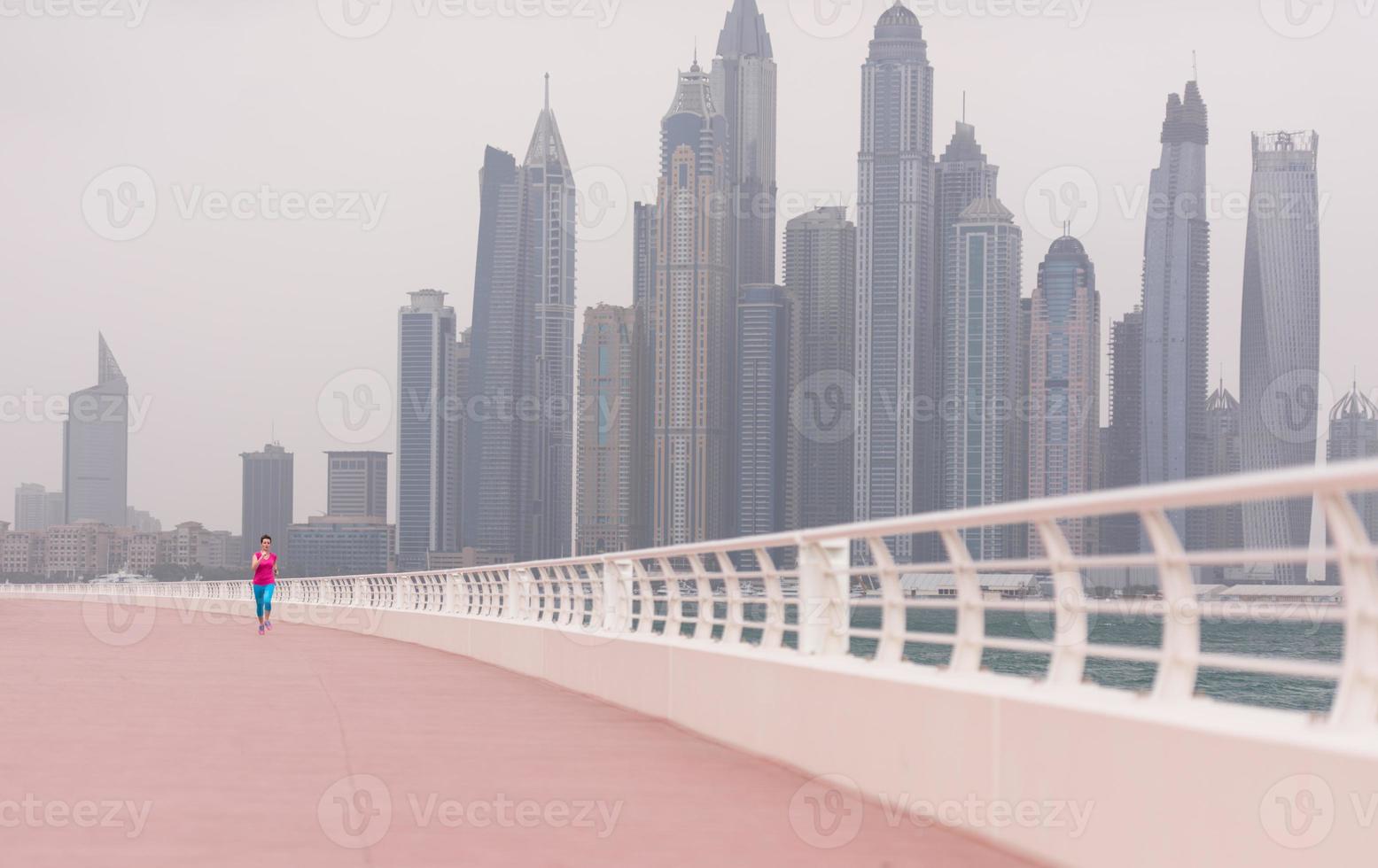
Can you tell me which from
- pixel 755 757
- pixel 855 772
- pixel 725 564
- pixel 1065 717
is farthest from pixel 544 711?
pixel 1065 717

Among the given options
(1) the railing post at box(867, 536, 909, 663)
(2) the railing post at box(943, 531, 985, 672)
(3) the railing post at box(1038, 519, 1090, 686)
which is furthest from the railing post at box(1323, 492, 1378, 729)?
(1) the railing post at box(867, 536, 909, 663)

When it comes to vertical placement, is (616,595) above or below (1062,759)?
above

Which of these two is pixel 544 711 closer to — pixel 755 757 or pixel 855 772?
pixel 755 757

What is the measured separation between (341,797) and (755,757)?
3352mm

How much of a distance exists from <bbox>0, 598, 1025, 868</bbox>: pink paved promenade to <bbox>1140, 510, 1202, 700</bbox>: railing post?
37.8 inches

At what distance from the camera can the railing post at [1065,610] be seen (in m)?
7.45

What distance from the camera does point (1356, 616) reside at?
18.0 ft

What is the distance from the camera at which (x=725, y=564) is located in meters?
13.2
